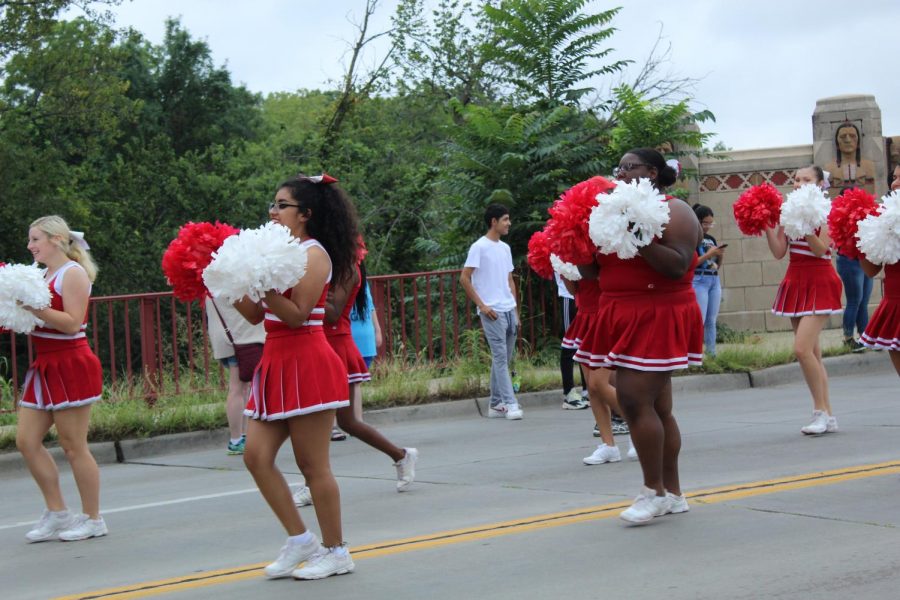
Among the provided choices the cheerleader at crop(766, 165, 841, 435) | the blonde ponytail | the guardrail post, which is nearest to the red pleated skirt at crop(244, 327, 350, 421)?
the blonde ponytail

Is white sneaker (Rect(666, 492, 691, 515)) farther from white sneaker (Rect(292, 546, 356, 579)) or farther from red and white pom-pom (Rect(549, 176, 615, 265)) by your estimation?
white sneaker (Rect(292, 546, 356, 579))

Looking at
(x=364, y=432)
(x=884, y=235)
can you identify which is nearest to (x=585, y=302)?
(x=364, y=432)

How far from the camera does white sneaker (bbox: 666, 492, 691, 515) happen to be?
6.59m

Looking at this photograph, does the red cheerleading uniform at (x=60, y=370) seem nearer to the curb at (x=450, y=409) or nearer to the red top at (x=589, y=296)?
the red top at (x=589, y=296)

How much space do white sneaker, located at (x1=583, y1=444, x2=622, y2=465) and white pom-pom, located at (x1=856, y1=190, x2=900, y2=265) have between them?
235 centimetres

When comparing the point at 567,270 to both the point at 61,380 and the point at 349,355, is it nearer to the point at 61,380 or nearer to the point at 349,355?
the point at 349,355

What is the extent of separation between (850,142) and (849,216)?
11.6 metres

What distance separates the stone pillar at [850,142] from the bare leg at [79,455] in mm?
14322

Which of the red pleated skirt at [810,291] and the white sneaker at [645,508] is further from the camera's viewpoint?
the red pleated skirt at [810,291]

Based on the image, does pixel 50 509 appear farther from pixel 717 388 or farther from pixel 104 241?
pixel 104 241

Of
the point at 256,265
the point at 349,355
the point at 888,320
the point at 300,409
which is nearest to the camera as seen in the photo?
the point at 256,265

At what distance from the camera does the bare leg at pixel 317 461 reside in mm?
5609

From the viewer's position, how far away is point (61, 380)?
725 cm

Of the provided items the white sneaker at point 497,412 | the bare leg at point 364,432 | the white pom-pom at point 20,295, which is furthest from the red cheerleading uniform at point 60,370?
the white sneaker at point 497,412
